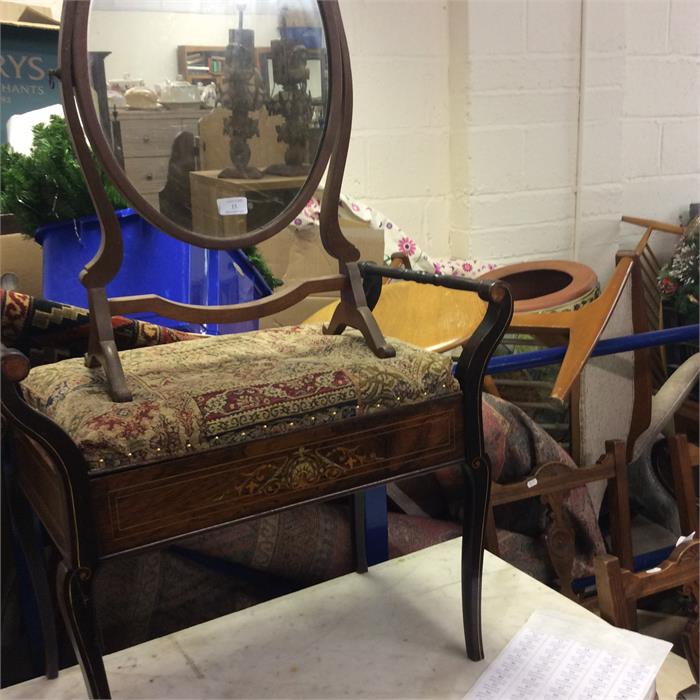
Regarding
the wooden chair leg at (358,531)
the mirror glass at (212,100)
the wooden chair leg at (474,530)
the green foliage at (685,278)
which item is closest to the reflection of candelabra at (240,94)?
the mirror glass at (212,100)

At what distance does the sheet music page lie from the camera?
974 millimetres

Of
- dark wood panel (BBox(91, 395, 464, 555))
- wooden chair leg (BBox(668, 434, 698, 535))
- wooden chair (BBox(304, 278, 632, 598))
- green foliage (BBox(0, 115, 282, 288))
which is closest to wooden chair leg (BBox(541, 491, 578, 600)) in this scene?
wooden chair (BBox(304, 278, 632, 598))

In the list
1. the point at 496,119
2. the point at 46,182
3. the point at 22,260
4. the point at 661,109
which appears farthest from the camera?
the point at 661,109

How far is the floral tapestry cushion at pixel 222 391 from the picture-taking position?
0.76 meters

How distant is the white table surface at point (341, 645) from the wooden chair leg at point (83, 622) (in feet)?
0.77

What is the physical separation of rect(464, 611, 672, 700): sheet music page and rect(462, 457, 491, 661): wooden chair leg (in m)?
0.07

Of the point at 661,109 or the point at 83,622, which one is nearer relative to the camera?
the point at 83,622

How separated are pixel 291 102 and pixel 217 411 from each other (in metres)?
0.40

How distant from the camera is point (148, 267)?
4.33 feet

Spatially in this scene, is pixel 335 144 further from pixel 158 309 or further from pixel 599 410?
pixel 599 410

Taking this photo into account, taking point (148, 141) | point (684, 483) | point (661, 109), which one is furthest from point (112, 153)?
point (661, 109)

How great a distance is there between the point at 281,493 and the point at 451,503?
752 millimetres

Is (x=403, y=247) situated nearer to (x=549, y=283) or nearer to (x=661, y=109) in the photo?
(x=549, y=283)

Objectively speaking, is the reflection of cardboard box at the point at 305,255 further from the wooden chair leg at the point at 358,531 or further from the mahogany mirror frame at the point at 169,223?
the mahogany mirror frame at the point at 169,223
